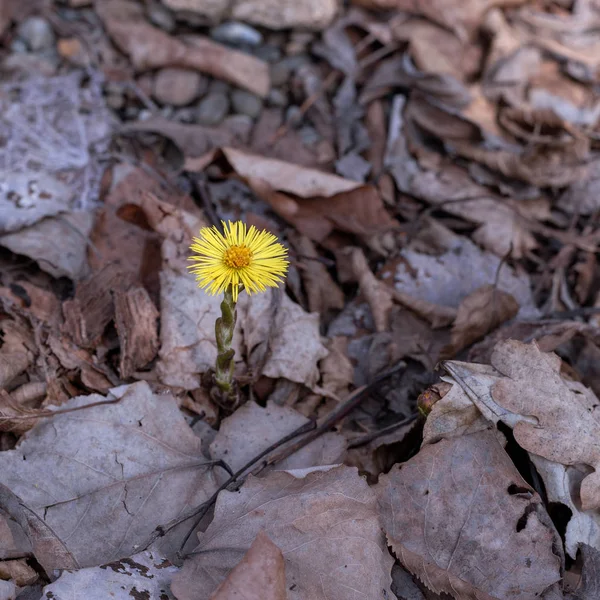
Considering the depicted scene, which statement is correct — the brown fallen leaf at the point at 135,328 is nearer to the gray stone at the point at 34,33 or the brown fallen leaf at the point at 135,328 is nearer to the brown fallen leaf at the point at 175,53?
the brown fallen leaf at the point at 175,53

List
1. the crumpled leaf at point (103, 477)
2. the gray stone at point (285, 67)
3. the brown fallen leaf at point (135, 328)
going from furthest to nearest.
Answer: the gray stone at point (285, 67) < the brown fallen leaf at point (135, 328) < the crumpled leaf at point (103, 477)

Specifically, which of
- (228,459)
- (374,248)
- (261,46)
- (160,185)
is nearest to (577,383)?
(374,248)

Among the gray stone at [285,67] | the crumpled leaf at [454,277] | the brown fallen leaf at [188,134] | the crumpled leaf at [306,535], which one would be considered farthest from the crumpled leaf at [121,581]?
the gray stone at [285,67]

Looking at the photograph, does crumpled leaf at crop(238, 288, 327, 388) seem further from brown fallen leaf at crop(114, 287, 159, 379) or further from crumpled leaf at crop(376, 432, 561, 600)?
crumpled leaf at crop(376, 432, 561, 600)

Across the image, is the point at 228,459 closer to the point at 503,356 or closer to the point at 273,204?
the point at 503,356

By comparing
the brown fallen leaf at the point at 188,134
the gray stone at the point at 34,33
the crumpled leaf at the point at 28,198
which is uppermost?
the gray stone at the point at 34,33

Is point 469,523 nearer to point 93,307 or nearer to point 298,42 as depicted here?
point 93,307

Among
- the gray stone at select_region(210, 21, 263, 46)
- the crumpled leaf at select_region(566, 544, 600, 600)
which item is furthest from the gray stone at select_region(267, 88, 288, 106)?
the crumpled leaf at select_region(566, 544, 600, 600)

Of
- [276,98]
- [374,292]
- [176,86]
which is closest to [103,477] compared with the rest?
[374,292]
